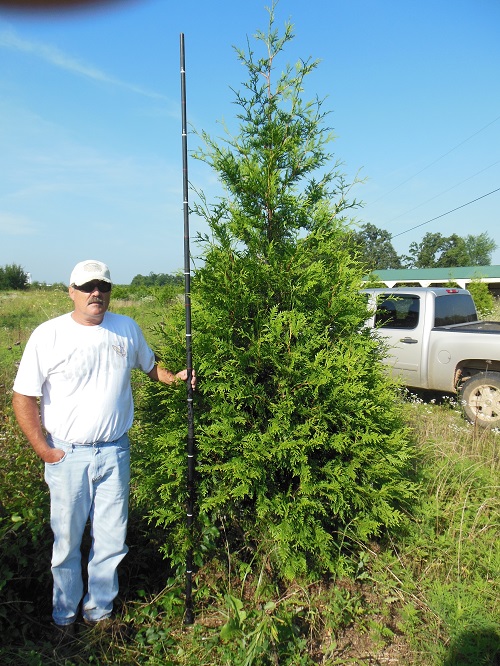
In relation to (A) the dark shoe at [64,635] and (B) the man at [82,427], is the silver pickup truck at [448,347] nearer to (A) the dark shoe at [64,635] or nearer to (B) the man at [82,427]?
(B) the man at [82,427]

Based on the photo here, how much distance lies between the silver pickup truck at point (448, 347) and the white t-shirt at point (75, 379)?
4.29m

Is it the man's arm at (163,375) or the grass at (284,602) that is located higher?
the man's arm at (163,375)

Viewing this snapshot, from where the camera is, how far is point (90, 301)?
256 centimetres

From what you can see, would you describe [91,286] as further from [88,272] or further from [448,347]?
[448,347]

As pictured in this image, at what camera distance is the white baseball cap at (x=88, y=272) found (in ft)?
8.29

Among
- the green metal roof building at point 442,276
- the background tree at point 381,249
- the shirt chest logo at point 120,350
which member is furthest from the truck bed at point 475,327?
the background tree at point 381,249

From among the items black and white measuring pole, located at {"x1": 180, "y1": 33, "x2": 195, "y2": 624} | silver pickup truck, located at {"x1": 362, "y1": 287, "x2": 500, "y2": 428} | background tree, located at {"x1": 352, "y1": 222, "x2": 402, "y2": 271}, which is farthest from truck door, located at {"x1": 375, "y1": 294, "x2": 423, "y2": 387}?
background tree, located at {"x1": 352, "y1": 222, "x2": 402, "y2": 271}

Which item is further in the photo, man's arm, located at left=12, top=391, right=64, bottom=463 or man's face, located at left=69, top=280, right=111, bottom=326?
man's face, located at left=69, top=280, right=111, bottom=326

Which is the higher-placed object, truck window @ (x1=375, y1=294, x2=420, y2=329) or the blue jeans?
truck window @ (x1=375, y1=294, x2=420, y2=329)

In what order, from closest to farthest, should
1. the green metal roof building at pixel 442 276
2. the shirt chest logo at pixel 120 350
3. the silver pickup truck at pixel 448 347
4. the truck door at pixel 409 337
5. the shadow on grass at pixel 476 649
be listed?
the shadow on grass at pixel 476 649 → the shirt chest logo at pixel 120 350 → the silver pickup truck at pixel 448 347 → the truck door at pixel 409 337 → the green metal roof building at pixel 442 276

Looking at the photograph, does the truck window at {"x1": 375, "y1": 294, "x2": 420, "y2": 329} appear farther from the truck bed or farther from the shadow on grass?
the shadow on grass

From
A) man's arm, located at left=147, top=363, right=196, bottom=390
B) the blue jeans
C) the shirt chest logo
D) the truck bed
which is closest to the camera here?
the blue jeans

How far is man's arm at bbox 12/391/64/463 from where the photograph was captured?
2.44m

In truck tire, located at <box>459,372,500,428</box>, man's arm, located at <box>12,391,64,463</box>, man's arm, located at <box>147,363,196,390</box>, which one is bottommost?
truck tire, located at <box>459,372,500,428</box>
